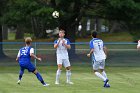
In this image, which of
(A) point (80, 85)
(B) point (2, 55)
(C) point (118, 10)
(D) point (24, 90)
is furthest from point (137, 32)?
(D) point (24, 90)

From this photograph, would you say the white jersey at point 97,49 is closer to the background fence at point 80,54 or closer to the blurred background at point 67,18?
the blurred background at point 67,18

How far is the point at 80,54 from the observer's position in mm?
30891

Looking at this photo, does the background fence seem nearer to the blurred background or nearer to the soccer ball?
the blurred background

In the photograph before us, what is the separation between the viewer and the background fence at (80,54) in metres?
30.3

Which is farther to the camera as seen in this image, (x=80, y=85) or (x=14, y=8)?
(x=14, y=8)

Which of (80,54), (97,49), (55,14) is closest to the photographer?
(97,49)

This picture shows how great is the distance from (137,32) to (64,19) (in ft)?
19.4

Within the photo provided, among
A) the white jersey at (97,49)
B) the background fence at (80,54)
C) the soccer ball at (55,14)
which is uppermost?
the soccer ball at (55,14)

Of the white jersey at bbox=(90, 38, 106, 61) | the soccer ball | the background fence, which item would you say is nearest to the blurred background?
the background fence

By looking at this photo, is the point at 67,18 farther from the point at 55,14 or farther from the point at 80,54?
the point at 80,54

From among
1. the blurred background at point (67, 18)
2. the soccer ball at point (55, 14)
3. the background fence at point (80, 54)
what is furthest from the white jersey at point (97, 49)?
the soccer ball at point (55, 14)

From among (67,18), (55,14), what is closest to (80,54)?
(55,14)

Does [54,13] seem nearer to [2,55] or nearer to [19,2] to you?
[19,2]

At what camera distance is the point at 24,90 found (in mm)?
16219
